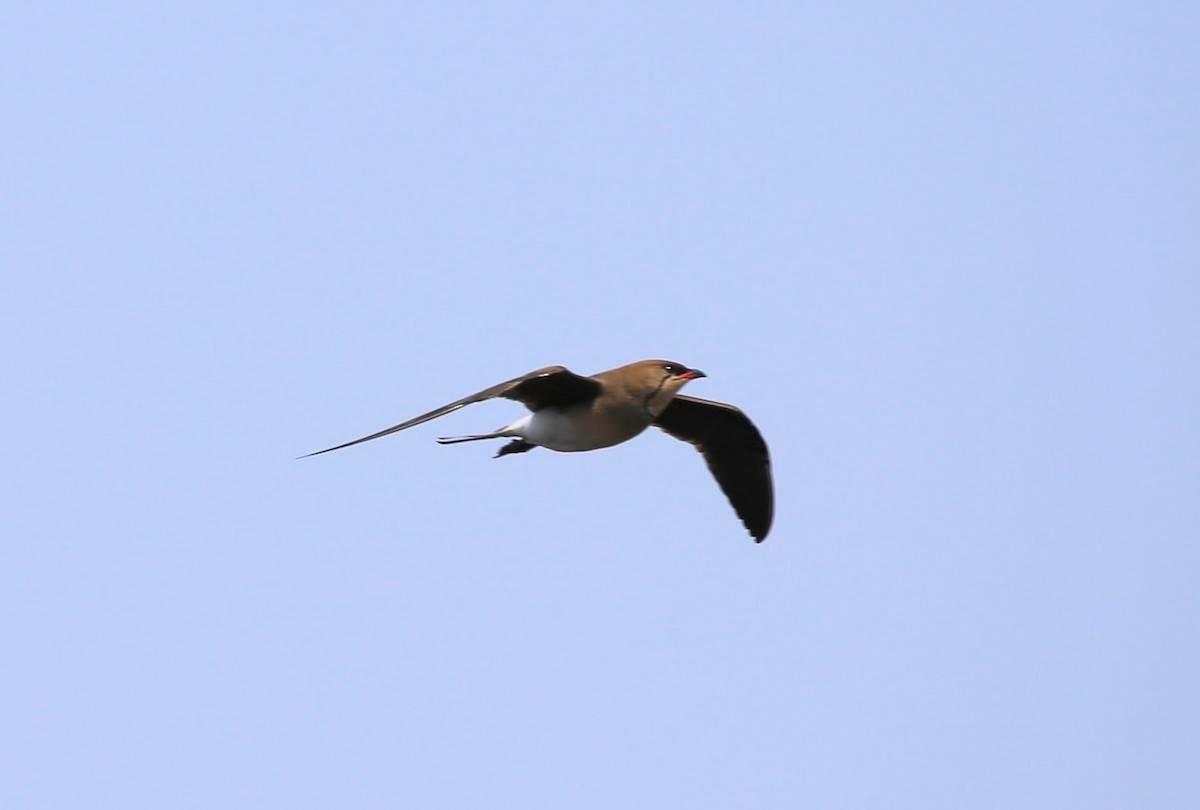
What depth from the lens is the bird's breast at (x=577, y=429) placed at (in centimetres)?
1305

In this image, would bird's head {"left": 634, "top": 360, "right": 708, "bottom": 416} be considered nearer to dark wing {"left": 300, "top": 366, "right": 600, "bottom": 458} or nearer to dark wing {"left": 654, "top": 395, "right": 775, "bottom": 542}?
dark wing {"left": 300, "top": 366, "right": 600, "bottom": 458}

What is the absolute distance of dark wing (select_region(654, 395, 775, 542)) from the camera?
1571 cm

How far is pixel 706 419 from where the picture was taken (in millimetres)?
15703

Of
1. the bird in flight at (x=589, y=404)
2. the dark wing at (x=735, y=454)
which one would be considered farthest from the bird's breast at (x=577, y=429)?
the dark wing at (x=735, y=454)

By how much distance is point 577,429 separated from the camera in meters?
13.0

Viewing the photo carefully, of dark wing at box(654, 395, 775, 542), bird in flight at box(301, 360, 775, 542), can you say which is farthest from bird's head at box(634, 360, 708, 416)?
dark wing at box(654, 395, 775, 542)

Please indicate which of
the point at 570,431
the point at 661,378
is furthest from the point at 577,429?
the point at 661,378

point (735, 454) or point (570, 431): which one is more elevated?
point (570, 431)

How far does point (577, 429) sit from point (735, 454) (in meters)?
3.38

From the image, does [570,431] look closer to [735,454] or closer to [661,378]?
[661,378]

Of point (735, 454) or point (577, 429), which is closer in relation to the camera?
point (577, 429)

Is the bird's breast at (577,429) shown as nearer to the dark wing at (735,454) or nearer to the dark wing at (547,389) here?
the dark wing at (547,389)

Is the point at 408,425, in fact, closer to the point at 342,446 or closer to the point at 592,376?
the point at 342,446

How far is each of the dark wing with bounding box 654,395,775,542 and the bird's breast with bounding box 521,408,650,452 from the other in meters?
2.46
